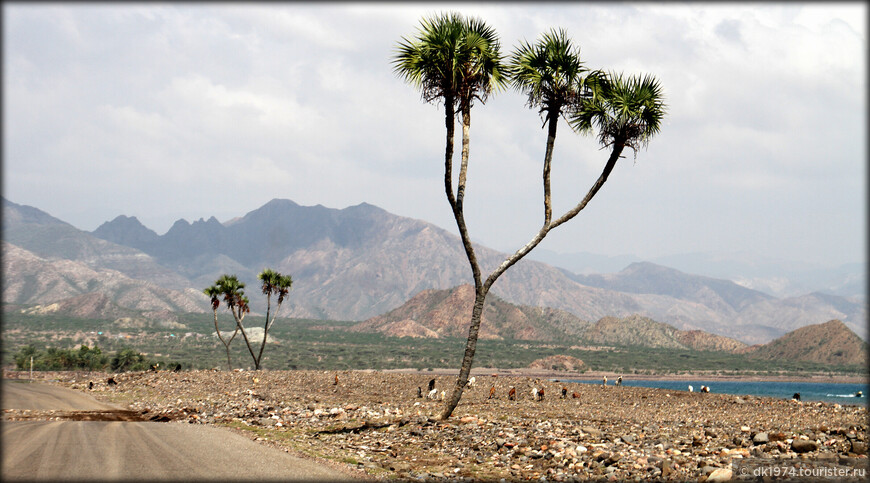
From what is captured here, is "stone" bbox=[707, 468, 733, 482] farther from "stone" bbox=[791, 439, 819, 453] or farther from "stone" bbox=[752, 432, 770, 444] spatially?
"stone" bbox=[752, 432, 770, 444]

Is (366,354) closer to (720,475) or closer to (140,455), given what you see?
(140,455)

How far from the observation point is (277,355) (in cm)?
14638

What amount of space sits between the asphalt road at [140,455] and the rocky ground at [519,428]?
1694 millimetres

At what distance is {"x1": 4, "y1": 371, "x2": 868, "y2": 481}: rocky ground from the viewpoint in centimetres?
1853

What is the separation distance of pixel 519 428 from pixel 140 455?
44.7ft

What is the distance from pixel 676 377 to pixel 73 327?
186 metres

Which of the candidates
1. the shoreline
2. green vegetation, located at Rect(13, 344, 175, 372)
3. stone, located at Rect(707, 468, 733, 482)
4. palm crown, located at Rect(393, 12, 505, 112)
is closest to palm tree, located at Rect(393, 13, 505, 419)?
palm crown, located at Rect(393, 12, 505, 112)

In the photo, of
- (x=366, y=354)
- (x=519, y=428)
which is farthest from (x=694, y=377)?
(x=519, y=428)

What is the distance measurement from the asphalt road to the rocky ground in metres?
1.69

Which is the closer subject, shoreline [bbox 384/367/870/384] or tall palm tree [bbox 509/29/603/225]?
tall palm tree [bbox 509/29/603/225]

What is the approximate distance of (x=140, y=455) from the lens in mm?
16750

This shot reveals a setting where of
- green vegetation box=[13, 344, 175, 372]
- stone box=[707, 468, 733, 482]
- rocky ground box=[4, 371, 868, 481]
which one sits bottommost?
green vegetation box=[13, 344, 175, 372]

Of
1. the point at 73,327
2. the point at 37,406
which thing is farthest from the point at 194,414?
the point at 73,327

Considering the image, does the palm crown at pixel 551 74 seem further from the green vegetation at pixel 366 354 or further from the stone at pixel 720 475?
the green vegetation at pixel 366 354
